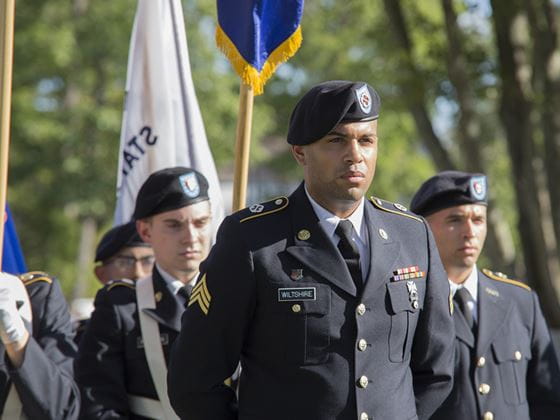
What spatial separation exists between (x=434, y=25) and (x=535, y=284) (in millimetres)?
3350

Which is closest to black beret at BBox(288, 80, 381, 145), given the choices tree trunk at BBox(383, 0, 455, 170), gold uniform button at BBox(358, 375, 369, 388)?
gold uniform button at BBox(358, 375, 369, 388)

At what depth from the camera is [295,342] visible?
3.31 meters

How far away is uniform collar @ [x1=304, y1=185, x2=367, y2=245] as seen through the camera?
3447mm

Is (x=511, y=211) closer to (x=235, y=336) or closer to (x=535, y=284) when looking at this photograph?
(x=535, y=284)

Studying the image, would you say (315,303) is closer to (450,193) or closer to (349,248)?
(349,248)

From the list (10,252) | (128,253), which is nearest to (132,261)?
(128,253)

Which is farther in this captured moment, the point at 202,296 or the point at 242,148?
the point at 242,148

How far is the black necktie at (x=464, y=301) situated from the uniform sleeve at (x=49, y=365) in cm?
159

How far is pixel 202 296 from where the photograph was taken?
3426 mm

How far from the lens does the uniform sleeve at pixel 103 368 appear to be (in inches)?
169

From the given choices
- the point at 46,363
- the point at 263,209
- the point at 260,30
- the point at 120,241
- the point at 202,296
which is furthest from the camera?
the point at 120,241

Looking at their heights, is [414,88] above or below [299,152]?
above

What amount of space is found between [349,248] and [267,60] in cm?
157

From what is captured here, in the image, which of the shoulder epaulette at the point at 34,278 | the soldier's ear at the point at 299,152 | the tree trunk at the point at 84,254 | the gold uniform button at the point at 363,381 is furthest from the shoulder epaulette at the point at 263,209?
the tree trunk at the point at 84,254
